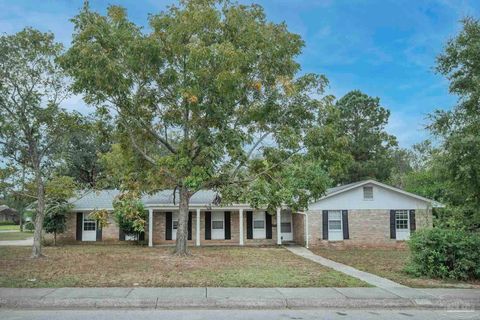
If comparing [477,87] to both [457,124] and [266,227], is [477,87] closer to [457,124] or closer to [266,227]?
[457,124]

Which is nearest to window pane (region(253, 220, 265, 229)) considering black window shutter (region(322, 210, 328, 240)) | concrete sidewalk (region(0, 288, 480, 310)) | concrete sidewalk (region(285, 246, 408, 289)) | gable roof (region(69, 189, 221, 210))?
gable roof (region(69, 189, 221, 210))

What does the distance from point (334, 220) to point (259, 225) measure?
502 centimetres

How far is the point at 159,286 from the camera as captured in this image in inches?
408

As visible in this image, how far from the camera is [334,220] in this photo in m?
24.4

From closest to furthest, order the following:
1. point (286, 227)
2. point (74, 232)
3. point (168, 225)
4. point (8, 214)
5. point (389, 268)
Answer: point (389, 268)
point (168, 225)
point (74, 232)
point (286, 227)
point (8, 214)

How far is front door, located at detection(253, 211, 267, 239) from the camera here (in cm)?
2723

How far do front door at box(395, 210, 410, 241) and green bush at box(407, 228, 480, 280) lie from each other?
39.7 ft

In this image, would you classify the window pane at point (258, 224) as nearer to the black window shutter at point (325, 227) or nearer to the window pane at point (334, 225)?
the black window shutter at point (325, 227)

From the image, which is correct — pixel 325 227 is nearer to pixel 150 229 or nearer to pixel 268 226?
pixel 268 226

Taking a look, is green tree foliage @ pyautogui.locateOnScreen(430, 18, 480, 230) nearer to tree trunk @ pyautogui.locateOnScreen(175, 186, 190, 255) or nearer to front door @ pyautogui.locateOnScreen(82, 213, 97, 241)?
tree trunk @ pyautogui.locateOnScreen(175, 186, 190, 255)

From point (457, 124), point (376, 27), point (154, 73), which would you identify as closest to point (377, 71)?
point (376, 27)

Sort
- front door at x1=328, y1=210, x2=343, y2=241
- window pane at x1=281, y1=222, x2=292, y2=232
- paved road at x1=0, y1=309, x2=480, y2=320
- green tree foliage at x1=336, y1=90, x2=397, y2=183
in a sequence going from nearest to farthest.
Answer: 1. paved road at x1=0, y1=309, x2=480, y2=320
2. front door at x1=328, y1=210, x2=343, y2=241
3. window pane at x1=281, y1=222, x2=292, y2=232
4. green tree foliage at x1=336, y1=90, x2=397, y2=183

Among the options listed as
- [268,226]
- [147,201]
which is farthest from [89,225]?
[268,226]

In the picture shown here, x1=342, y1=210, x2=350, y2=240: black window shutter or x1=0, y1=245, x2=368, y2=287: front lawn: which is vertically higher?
x1=342, y1=210, x2=350, y2=240: black window shutter
